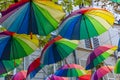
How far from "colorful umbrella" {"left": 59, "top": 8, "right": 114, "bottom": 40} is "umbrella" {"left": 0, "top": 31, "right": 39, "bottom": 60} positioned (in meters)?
0.95

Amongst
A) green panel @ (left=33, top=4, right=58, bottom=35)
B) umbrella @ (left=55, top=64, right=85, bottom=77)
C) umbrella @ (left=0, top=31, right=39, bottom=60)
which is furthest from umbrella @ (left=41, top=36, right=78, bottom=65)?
umbrella @ (left=55, top=64, right=85, bottom=77)

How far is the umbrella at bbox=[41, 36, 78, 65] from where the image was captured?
6113 mm

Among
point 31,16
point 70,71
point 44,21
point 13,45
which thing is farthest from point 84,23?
point 70,71

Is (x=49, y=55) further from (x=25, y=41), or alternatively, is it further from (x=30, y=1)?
(x=30, y=1)

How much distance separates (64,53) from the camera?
21.2ft

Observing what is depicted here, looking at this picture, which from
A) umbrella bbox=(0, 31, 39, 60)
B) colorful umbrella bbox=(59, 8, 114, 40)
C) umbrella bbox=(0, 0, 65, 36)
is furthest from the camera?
umbrella bbox=(0, 31, 39, 60)

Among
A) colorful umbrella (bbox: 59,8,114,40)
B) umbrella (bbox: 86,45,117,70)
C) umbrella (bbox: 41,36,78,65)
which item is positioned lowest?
umbrella (bbox: 86,45,117,70)

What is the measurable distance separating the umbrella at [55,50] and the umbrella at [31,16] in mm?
1106

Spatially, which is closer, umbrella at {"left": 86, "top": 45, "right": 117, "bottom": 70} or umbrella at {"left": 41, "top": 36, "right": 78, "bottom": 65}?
umbrella at {"left": 41, "top": 36, "right": 78, "bottom": 65}

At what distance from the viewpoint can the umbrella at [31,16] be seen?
15.6 ft

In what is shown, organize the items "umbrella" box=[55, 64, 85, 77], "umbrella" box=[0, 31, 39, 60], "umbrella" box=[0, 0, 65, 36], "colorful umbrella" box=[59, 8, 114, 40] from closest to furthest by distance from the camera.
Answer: "umbrella" box=[0, 0, 65, 36]
"colorful umbrella" box=[59, 8, 114, 40]
"umbrella" box=[0, 31, 39, 60]
"umbrella" box=[55, 64, 85, 77]

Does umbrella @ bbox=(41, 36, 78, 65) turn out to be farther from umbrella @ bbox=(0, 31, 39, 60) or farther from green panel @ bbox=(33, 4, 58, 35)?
green panel @ bbox=(33, 4, 58, 35)

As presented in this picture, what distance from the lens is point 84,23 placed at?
17.8 feet

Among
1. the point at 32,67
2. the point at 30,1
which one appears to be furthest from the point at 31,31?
the point at 32,67
